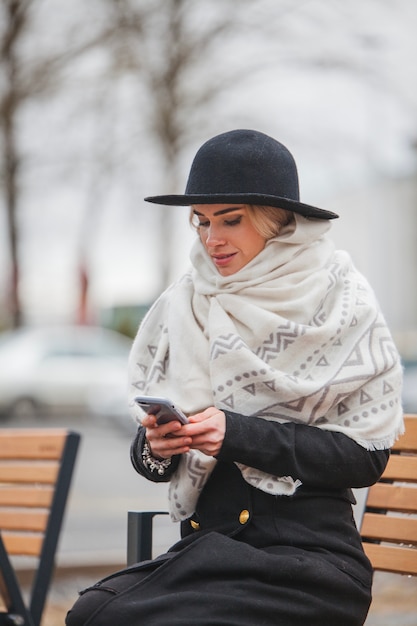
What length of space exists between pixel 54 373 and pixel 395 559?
54.8 ft

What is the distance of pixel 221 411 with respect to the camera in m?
2.54

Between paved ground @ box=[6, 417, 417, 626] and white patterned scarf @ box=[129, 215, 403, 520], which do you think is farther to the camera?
paved ground @ box=[6, 417, 417, 626]

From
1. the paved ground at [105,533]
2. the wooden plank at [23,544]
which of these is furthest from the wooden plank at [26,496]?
the paved ground at [105,533]

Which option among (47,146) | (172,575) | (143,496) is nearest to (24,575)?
(172,575)

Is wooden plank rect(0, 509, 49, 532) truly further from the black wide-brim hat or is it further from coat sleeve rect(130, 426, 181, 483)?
the black wide-brim hat

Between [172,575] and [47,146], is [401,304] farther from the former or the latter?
[172,575]

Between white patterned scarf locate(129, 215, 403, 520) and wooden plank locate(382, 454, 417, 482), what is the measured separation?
20.7 inches

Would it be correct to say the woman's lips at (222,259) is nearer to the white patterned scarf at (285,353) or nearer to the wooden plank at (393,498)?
the white patterned scarf at (285,353)

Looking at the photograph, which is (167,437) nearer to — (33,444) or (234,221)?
(234,221)


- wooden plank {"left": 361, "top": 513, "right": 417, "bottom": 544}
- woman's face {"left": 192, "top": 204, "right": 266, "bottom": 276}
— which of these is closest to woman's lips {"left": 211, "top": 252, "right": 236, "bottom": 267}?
woman's face {"left": 192, "top": 204, "right": 266, "bottom": 276}

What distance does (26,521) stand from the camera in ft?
12.8

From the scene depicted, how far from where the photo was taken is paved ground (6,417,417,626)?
16.6ft

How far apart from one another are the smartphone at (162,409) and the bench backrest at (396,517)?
37.3 inches

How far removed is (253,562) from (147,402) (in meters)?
0.44
